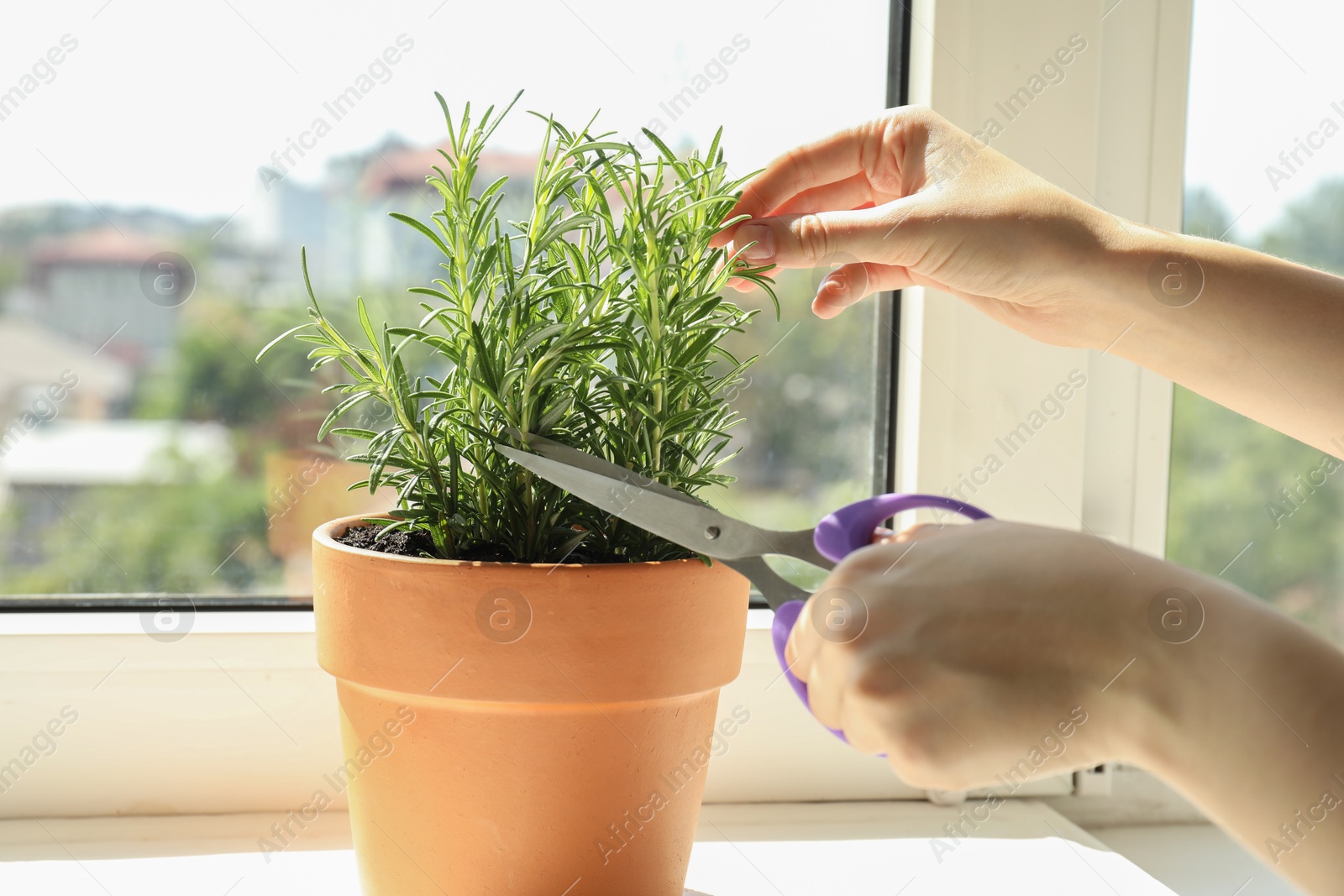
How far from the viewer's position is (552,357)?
0.59 metres

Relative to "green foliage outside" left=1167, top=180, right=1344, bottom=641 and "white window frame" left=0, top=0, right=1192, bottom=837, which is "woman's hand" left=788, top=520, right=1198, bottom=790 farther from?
"green foliage outside" left=1167, top=180, right=1344, bottom=641

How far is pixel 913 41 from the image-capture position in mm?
972

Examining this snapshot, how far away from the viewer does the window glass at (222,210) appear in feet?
2.94

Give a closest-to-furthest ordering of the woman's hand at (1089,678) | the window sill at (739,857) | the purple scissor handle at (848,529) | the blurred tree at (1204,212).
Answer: the woman's hand at (1089,678) < the purple scissor handle at (848,529) < the window sill at (739,857) < the blurred tree at (1204,212)

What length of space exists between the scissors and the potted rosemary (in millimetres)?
35

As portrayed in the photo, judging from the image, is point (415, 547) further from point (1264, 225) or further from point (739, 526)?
point (1264, 225)

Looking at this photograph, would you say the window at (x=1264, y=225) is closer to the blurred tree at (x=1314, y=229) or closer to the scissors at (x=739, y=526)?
the blurred tree at (x=1314, y=229)

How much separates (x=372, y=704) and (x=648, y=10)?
695 mm

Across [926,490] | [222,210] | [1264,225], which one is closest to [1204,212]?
[1264,225]

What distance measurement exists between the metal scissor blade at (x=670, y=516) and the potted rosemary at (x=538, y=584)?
1.3 inches

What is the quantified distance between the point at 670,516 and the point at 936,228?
0.94 ft

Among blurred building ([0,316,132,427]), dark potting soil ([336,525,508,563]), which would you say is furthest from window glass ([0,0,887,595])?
dark potting soil ([336,525,508,563])

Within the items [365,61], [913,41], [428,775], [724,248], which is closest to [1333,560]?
[913,41]

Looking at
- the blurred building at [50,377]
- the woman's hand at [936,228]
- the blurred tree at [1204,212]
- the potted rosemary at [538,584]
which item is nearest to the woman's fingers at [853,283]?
the woman's hand at [936,228]
